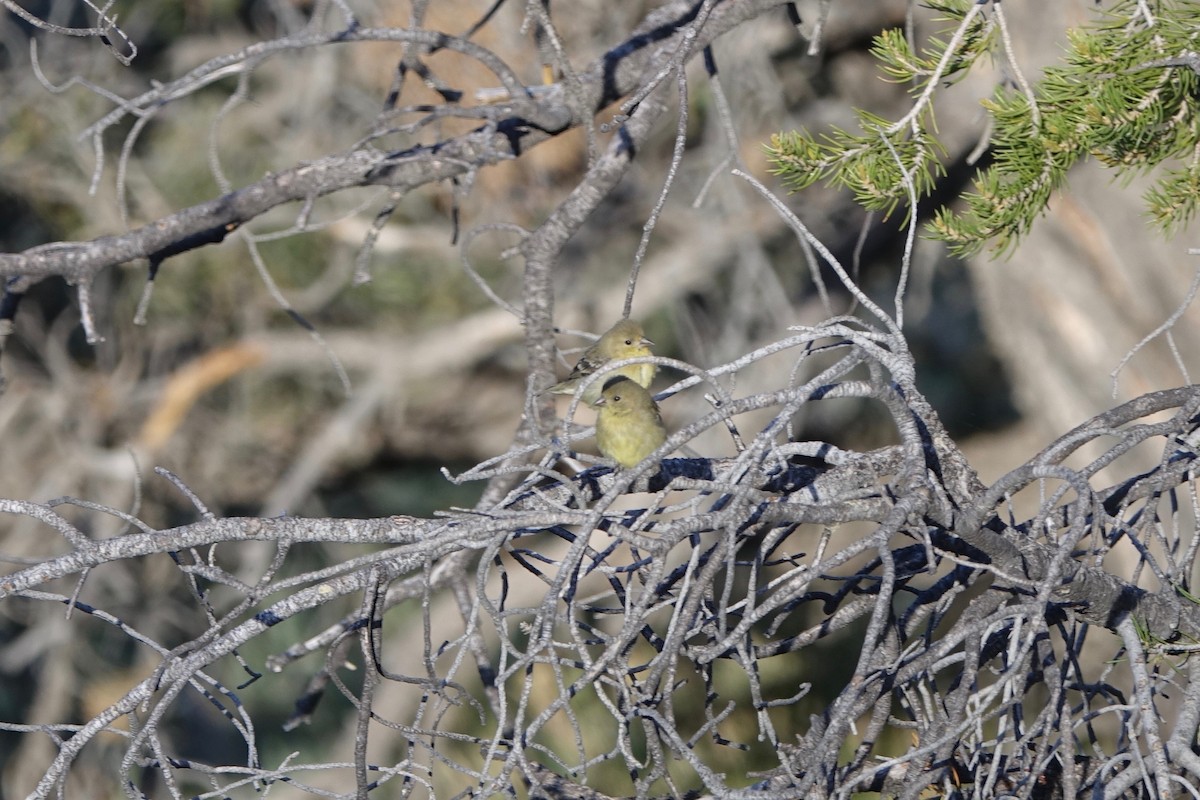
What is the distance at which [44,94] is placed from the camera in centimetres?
792

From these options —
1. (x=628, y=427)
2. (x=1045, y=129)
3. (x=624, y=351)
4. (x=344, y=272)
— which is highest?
(x=344, y=272)

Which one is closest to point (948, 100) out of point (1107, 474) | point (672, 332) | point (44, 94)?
point (1107, 474)

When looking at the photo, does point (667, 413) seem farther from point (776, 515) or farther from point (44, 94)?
point (776, 515)

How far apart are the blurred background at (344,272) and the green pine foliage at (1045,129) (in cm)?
320

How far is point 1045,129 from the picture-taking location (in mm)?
2564

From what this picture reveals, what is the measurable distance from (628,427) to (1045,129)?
1.22 m

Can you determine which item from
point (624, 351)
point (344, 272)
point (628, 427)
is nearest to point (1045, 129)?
point (628, 427)

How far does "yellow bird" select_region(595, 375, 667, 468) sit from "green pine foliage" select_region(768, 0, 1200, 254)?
735mm

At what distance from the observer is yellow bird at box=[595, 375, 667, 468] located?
3113 millimetres

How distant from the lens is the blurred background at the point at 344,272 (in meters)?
6.69

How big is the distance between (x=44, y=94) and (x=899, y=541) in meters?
6.93

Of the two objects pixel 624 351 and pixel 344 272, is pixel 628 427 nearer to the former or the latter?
pixel 624 351

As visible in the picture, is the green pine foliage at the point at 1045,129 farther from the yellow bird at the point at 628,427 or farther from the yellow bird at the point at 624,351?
the yellow bird at the point at 624,351

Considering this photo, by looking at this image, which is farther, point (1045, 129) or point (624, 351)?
point (624, 351)
